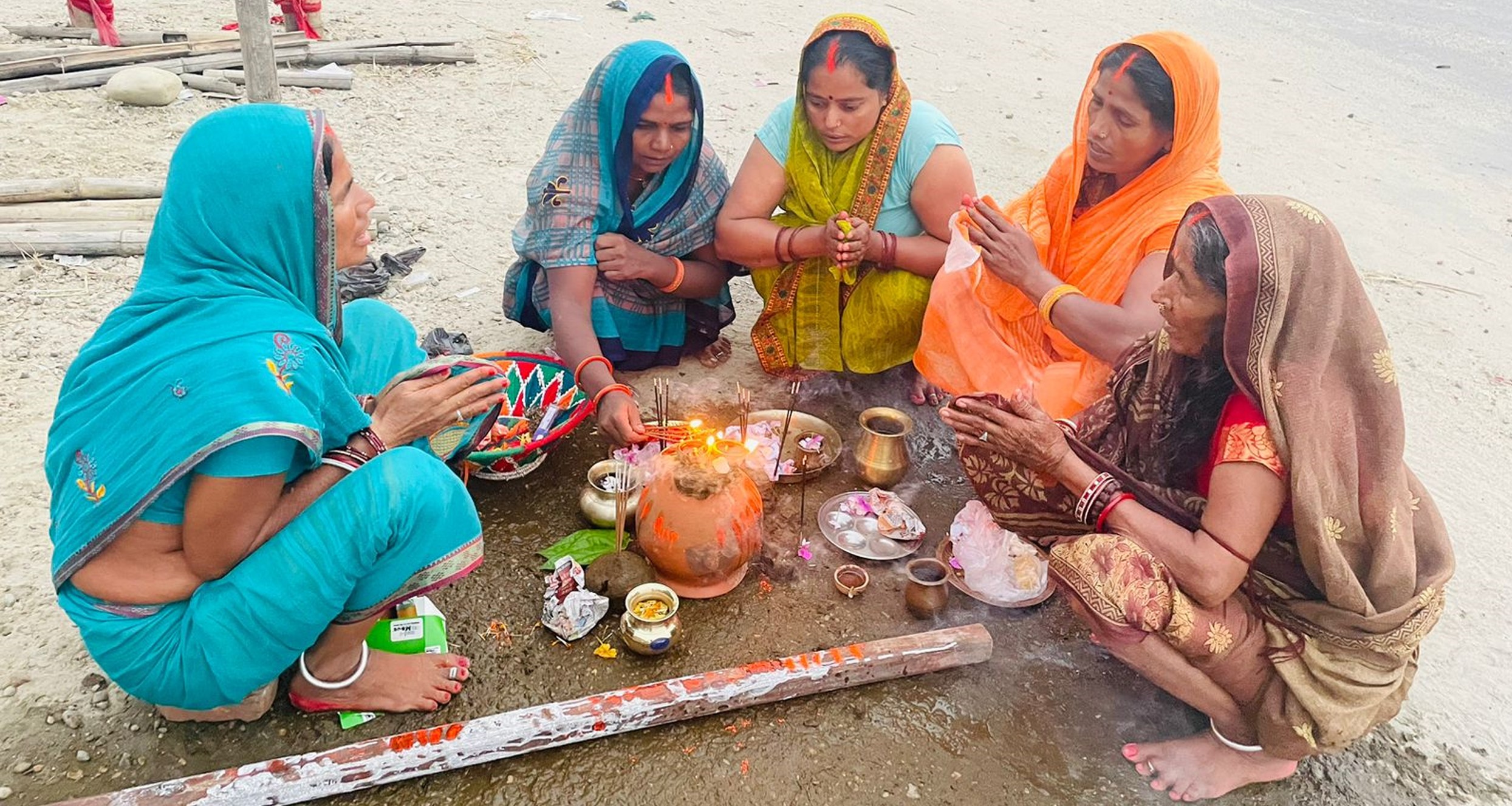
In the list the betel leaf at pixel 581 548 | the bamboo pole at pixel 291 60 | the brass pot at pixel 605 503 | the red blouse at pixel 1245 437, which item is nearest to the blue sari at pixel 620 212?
the brass pot at pixel 605 503

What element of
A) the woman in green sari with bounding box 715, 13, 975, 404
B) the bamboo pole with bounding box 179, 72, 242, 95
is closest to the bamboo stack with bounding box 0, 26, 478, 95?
the bamboo pole with bounding box 179, 72, 242, 95

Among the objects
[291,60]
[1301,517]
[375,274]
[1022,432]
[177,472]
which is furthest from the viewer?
[291,60]

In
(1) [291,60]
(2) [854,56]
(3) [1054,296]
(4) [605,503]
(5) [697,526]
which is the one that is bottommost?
(4) [605,503]

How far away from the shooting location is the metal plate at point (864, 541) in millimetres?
3441

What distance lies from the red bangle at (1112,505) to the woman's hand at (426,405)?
1.81m

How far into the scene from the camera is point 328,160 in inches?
94.7

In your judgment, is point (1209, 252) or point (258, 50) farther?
point (258, 50)

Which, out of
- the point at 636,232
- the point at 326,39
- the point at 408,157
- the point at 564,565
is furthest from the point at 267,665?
the point at 326,39

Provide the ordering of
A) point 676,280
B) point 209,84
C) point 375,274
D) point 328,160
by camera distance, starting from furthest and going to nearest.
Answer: point 209,84, point 375,274, point 676,280, point 328,160

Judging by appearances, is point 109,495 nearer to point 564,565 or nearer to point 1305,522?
point 564,565

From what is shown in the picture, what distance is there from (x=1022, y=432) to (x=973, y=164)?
4942 millimetres

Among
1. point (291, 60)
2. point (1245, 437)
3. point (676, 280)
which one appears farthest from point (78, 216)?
point (1245, 437)

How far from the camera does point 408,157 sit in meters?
6.26

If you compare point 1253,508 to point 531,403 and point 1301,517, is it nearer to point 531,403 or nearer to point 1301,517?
point 1301,517
